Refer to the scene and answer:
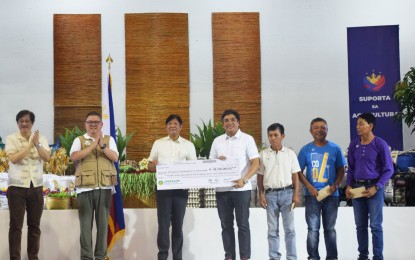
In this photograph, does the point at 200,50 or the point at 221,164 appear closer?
the point at 221,164

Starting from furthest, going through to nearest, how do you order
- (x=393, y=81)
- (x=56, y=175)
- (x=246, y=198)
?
(x=393, y=81) → (x=56, y=175) → (x=246, y=198)

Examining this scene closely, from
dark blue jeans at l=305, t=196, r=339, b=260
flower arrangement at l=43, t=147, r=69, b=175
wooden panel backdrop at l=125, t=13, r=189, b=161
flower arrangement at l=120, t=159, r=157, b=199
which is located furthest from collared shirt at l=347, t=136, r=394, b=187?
wooden panel backdrop at l=125, t=13, r=189, b=161

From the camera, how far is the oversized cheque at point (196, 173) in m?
4.97

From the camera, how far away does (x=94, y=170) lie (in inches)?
193

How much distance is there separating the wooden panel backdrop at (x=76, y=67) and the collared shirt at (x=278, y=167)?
155 inches

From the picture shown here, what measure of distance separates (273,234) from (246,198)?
1.22 feet

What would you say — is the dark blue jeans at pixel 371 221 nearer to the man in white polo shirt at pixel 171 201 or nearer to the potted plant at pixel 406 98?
the man in white polo shirt at pixel 171 201

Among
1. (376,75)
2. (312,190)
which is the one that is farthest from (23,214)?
(376,75)

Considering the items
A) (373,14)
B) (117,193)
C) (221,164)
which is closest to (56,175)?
(117,193)

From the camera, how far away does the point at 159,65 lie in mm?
8453

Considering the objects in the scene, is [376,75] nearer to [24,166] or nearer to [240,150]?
[240,150]

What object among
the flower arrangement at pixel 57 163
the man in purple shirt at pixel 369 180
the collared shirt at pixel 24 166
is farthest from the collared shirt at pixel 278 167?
the flower arrangement at pixel 57 163

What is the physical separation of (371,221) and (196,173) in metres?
1.47

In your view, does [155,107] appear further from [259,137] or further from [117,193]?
[117,193]
